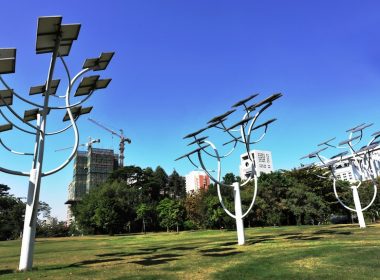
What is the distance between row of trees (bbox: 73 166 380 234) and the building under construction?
9400 centimetres

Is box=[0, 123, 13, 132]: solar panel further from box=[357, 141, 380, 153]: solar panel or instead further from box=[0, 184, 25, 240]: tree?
box=[0, 184, 25, 240]: tree

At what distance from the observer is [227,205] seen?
52688mm

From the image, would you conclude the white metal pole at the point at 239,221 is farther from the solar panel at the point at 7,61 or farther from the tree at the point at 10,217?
the tree at the point at 10,217

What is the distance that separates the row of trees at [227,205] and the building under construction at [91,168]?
94.0 meters

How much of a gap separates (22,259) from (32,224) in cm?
125

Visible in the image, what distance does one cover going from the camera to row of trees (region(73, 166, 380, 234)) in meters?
54.8

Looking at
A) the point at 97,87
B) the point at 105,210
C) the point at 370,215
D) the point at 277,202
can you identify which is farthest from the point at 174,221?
the point at 97,87

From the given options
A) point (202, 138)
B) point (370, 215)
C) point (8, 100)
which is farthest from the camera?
point (370, 215)

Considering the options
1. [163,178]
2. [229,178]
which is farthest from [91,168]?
[229,178]

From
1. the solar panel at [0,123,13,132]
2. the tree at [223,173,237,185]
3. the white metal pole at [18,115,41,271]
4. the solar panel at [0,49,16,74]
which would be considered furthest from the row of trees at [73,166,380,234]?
the solar panel at [0,49,16,74]

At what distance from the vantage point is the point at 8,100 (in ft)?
52.2

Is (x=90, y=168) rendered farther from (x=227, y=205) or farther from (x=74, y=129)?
(x=74, y=129)

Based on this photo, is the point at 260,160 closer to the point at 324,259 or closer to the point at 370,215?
the point at 370,215

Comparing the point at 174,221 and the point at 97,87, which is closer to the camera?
the point at 97,87
